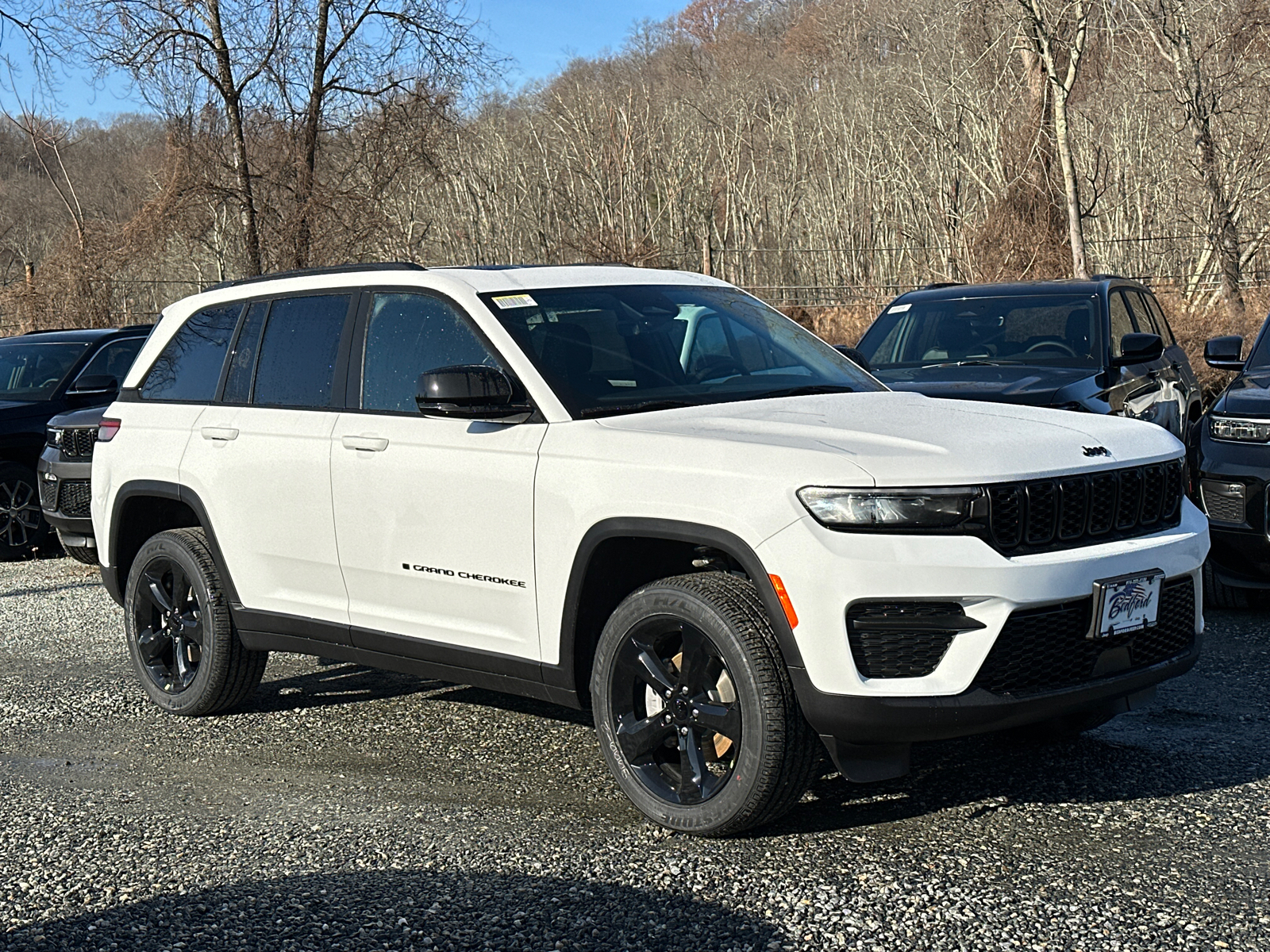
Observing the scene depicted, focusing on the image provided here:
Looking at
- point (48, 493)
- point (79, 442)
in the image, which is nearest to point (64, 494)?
point (48, 493)

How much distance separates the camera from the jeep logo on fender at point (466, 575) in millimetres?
4754

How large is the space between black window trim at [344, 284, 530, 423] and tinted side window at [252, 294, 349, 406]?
0.10 metres

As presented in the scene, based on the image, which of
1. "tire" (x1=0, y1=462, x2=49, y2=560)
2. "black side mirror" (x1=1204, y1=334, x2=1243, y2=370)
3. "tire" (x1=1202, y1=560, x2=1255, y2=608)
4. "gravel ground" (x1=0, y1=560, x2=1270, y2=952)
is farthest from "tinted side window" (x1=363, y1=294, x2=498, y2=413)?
"tire" (x1=0, y1=462, x2=49, y2=560)

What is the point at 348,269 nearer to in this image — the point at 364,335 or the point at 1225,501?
the point at 364,335

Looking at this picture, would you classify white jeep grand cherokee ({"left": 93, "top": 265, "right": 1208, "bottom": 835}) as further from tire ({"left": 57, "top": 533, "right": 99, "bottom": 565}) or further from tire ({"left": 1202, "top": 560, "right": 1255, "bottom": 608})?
tire ({"left": 57, "top": 533, "right": 99, "bottom": 565})

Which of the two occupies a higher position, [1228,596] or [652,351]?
[652,351]

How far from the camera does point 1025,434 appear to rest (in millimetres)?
4266

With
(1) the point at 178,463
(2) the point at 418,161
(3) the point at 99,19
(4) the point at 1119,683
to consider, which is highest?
(3) the point at 99,19

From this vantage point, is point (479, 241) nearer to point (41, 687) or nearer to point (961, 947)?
point (41, 687)

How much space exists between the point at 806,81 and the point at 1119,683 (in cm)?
4330

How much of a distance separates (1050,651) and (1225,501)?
11.8 feet

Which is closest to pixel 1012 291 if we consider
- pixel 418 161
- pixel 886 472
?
pixel 886 472

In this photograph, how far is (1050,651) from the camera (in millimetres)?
4035

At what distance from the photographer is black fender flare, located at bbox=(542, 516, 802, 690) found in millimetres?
4020
